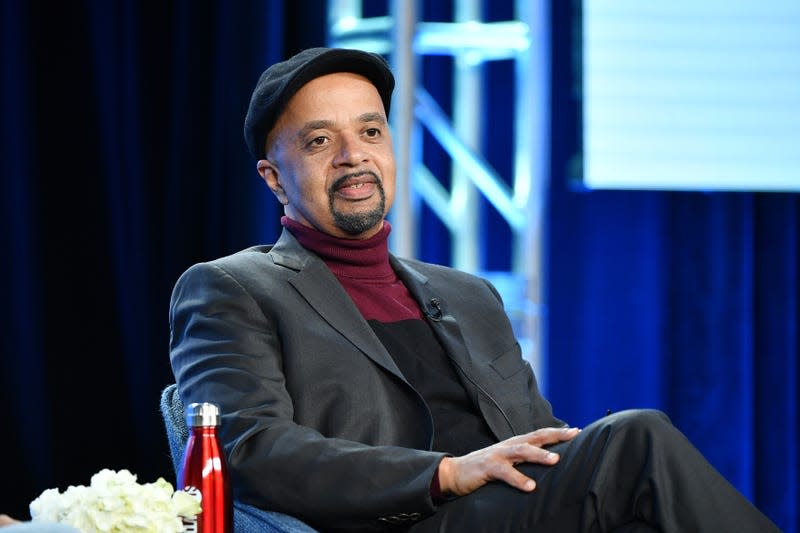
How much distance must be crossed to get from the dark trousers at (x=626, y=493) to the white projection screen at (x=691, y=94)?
217 centimetres

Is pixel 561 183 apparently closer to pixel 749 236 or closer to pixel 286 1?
pixel 749 236

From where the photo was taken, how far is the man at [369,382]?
160 centimetres

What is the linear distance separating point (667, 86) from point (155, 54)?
1.56 m

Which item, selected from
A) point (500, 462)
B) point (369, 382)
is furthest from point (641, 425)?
point (369, 382)

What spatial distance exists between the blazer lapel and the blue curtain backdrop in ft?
4.39

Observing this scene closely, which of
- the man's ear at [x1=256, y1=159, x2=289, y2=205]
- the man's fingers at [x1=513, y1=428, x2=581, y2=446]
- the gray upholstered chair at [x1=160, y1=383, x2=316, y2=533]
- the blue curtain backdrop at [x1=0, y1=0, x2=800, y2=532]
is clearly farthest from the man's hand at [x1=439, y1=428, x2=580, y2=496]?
the blue curtain backdrop at [x1=0, y1=0, x2=800, y2=532]

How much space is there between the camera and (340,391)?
6.27 ft

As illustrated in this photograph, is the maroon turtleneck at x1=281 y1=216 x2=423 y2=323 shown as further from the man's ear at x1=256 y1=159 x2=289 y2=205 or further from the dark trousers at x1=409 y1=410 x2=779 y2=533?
the dark trousers at x1=409 y1=410 x2=779 y2=533

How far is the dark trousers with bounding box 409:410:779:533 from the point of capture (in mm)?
1549

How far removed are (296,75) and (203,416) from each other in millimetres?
802

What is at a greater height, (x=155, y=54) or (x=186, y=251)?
(x=155, y=54)

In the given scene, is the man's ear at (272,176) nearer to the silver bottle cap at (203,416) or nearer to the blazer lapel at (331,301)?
the blazer lapel at (331,301)

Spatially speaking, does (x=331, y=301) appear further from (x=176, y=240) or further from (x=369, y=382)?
(x=176, y=240)

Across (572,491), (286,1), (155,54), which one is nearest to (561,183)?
(286,1)
